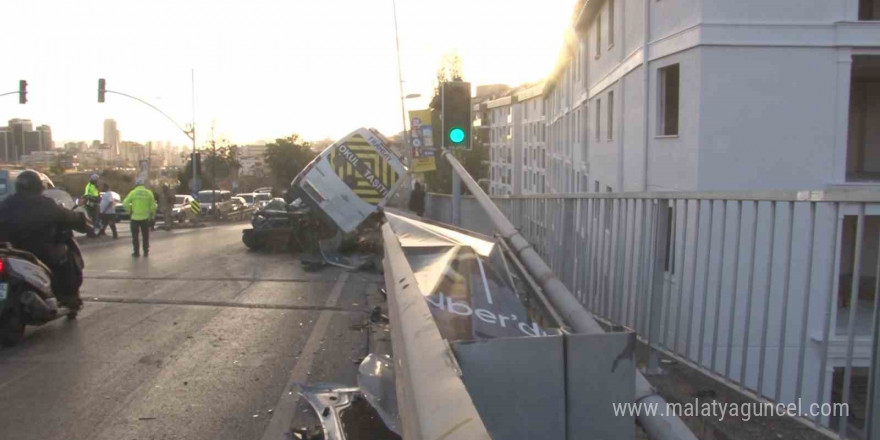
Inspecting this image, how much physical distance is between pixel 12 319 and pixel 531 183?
58.5 meters

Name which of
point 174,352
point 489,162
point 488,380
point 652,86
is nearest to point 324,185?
point 652,86

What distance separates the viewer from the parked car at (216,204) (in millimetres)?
41525

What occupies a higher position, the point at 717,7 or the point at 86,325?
the point at 717,7

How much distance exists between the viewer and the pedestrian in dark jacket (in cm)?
2434

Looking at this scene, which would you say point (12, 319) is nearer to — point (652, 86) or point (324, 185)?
point (324, 185)

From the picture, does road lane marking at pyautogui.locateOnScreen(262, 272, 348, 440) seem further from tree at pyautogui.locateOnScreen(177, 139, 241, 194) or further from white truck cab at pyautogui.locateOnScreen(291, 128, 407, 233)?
tree at pyautogui.locateOnScreen(177, 139, 241, 194)

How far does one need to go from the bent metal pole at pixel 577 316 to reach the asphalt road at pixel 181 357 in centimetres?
190

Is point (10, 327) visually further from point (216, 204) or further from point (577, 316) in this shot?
point (216, 204)

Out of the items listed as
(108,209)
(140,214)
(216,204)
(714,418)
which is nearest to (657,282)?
(714,418)

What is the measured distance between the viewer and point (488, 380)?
2805mm

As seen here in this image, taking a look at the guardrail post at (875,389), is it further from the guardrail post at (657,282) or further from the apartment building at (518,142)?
the apartment building at (518,142)

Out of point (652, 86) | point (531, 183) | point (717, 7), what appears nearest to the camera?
point (717, 7)

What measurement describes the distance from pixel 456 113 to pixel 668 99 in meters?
7.08

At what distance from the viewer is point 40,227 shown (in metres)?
7.96
